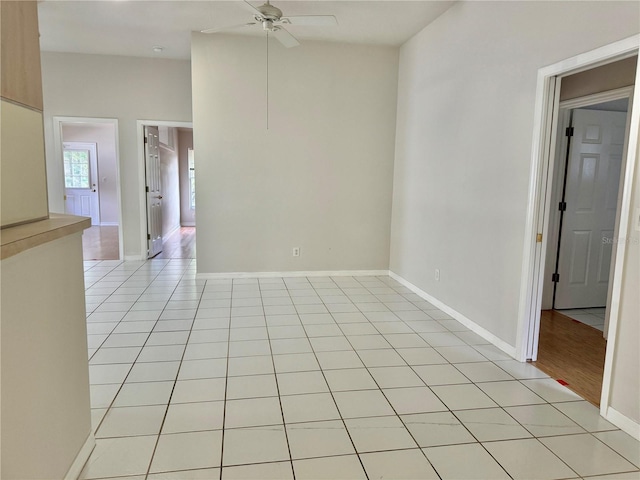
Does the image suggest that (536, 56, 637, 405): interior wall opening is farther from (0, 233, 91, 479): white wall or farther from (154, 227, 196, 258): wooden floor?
(154, 227, 196, 258): wooden floor

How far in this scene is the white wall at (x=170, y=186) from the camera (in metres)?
7.96

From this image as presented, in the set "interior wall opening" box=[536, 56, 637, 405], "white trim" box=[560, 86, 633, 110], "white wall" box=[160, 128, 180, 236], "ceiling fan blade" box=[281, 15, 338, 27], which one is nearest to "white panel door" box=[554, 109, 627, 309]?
"interior wall opening" box=[536, 56, 637, 405]

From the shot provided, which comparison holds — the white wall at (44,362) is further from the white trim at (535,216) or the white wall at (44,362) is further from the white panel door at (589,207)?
the white panel door at (589,207)

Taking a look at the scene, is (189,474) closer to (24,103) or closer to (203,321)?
(24,103)

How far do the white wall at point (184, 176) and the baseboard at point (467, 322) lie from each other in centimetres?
722

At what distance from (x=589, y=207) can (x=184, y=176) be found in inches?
352

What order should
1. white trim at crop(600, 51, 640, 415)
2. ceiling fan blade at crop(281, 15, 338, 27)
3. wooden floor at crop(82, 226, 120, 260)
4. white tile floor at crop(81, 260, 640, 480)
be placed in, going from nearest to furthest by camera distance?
white tile floor at crop(81, 260, 640, 480) < white trim at crop(600, 51, 640, 415) < ceiling fan blade at crop(281, 15, 338, 27) < wooden floor at crop(82, 226, 120, 260)

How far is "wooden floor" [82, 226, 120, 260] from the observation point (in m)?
6.39

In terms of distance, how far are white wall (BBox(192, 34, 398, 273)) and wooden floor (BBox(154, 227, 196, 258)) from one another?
69.8 inches

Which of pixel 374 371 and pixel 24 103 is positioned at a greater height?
pixel 24 103

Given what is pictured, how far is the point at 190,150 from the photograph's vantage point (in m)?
10.5

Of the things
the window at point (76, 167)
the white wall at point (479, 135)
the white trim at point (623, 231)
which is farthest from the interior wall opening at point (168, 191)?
the white trim at point (623, 231)

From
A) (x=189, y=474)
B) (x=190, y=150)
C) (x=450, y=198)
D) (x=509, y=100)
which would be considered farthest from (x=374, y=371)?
(x=190, y=150)

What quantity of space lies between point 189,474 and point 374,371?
53.6 inches
